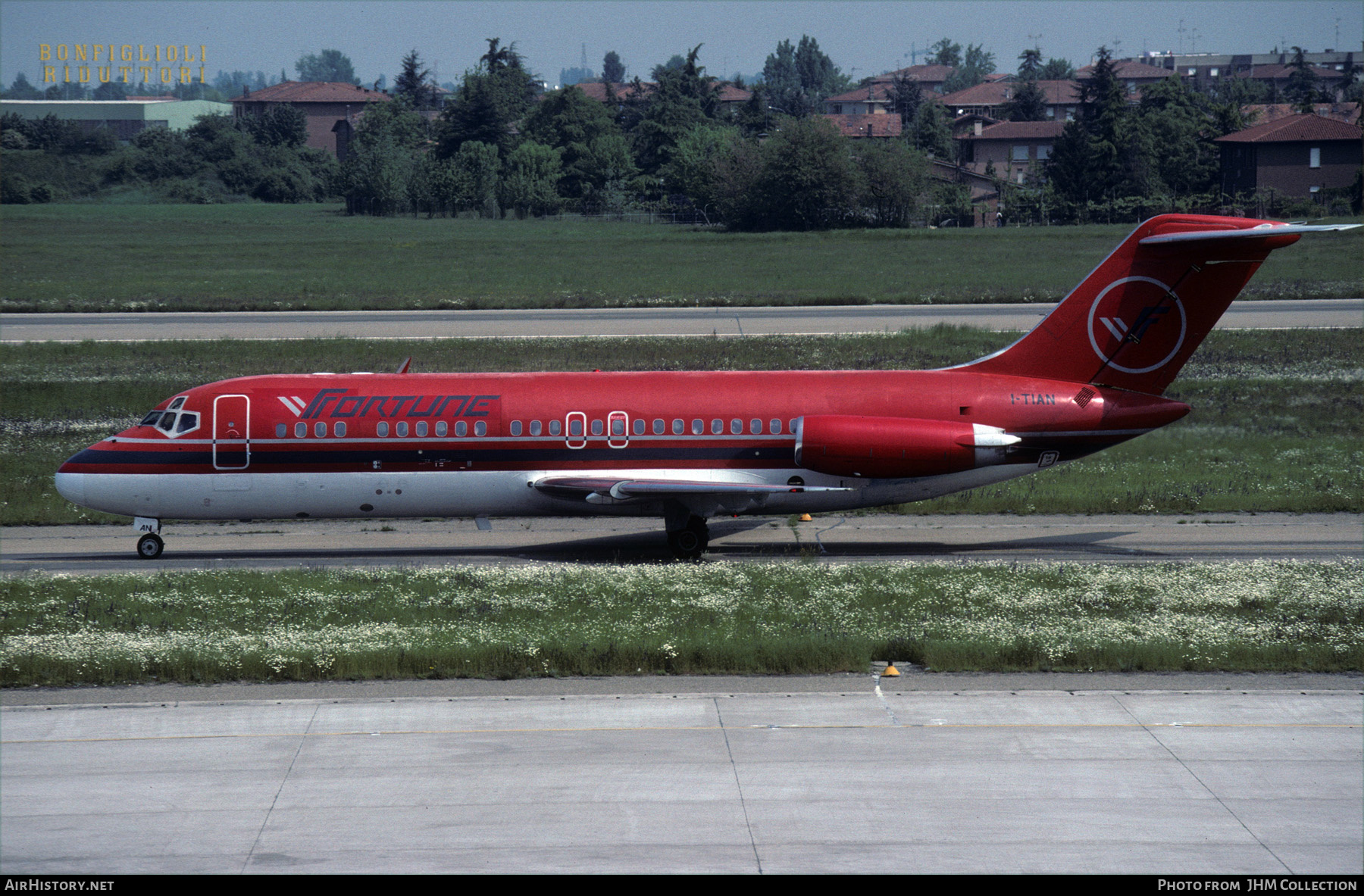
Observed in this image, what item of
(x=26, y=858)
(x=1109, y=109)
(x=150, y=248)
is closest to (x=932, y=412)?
(x=26, y=858)

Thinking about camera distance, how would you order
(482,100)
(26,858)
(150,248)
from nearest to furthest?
(26,858) < (150,248) < (482,100)

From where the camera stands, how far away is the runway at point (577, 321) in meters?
53.8

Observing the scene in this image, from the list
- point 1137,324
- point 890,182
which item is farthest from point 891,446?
point 890,182

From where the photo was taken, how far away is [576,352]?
157ft

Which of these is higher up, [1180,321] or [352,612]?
[1180,321]

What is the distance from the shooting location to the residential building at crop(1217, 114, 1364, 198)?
335 feet

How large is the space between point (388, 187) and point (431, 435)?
120317mm

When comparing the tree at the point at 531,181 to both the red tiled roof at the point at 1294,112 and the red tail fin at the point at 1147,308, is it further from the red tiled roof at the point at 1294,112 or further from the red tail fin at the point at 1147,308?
the red tail fin at the point at 1147,308

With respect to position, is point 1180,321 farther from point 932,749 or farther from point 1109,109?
point 1109,109

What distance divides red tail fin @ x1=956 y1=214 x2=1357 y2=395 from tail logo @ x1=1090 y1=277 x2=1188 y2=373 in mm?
15

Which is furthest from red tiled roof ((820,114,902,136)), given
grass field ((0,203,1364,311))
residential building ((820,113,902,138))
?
grass field ((0,203,1364,311))

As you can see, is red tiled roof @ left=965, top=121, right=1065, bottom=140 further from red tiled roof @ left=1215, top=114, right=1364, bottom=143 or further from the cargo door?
the cargo door

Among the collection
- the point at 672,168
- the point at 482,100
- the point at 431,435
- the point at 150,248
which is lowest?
the point at 431,435

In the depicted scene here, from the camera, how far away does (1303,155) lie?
337 feet
